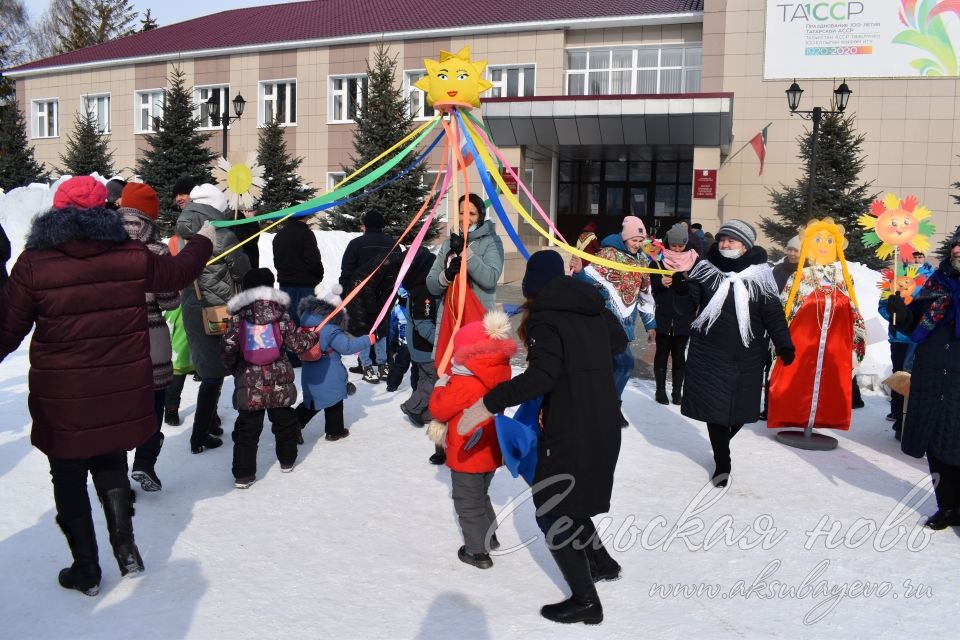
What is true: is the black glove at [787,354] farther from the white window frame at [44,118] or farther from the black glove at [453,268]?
the white window frame at [44,118]

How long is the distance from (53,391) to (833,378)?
5.53 m

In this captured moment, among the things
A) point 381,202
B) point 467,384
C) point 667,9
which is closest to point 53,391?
point 467,384

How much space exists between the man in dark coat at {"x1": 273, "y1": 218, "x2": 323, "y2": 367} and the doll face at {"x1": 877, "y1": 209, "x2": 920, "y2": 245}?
5.12 metres

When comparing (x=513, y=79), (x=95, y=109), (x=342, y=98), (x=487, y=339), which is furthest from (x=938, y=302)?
(x=95, y=109)

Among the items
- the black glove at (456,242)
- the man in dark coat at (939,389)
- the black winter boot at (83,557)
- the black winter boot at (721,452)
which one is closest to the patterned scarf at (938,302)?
the man in dark coat at (939,389)

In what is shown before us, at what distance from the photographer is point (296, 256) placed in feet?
25.9

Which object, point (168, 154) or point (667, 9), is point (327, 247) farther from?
point (667, 9)

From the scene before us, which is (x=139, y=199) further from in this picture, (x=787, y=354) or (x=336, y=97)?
(x=336, y=97)

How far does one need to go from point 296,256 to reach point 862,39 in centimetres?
1828

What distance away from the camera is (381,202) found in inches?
760

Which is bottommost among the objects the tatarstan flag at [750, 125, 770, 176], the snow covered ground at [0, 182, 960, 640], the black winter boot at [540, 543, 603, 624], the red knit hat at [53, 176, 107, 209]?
the snow covered ground at [0, 182, 960, 640]

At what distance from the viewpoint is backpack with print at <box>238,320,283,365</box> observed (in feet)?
16.2

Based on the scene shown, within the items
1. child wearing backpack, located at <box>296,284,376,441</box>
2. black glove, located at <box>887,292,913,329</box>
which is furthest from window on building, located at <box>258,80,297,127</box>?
black glove, located at <box>887,292,913,329</box>

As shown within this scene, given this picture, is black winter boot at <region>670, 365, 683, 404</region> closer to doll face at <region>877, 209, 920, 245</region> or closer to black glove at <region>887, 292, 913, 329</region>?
doll face at <region>877, 209, 920, 245</region>
